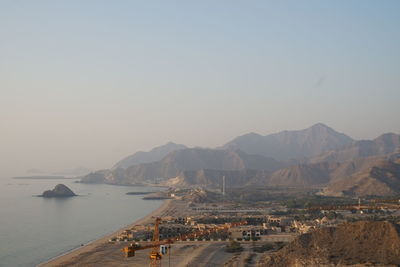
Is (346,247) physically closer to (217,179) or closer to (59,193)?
(59,193)

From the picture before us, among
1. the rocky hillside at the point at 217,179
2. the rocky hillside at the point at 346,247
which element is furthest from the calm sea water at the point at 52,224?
the rocky hillside at the point at 217,179

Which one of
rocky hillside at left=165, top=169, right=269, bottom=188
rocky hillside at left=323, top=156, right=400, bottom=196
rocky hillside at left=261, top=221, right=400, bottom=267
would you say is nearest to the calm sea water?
rocky hillside at left=261, top=221, right=400, bottom=267

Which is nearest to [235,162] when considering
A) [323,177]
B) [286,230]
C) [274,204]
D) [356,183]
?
[323,177]

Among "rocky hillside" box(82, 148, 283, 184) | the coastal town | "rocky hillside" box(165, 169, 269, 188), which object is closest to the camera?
the coastal town

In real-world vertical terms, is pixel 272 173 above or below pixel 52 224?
above

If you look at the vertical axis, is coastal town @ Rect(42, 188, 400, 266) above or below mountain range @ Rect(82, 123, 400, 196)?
below

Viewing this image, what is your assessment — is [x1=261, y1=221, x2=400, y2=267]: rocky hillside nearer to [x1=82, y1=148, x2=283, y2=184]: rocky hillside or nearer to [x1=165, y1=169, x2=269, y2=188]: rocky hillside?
[x1=165, y1=169, x2=269, y2=188]: rocky hillside

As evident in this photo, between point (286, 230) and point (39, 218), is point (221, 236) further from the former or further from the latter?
point (39, 218)

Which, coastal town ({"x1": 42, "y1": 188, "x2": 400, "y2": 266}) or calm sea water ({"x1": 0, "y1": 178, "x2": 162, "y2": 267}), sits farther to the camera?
calm sea water ({"x1": 0, "y1": 178, "x2": 162, "y2": 267})

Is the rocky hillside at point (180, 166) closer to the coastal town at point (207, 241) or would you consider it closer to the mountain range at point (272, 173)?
the mountain range at point (272, 173)

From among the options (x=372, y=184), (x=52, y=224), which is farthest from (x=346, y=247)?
(x=372, y=184)
